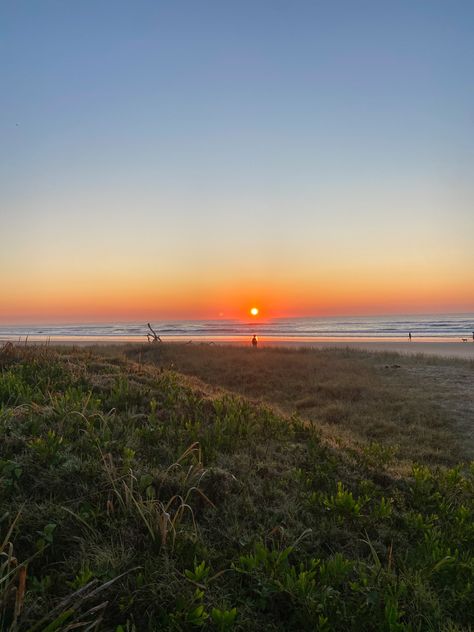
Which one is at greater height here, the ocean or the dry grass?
the ocean

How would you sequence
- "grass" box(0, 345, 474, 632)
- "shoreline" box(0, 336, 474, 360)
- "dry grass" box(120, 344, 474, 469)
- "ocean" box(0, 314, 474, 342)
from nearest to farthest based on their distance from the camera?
"grass" box(0, 345, 474, 632) → "dry grass" box(120, 344, 474, 469) → "shoreline" box(0, 336, 474, 360) → "ocean" box(0, 314, 474, 342)

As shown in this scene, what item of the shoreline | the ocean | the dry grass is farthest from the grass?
the ocean

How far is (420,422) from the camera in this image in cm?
998

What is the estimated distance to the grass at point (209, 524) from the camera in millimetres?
2676

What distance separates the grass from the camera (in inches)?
105

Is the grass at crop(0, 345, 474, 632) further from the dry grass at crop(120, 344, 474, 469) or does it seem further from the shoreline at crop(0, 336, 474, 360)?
the shoreline at crop(0, 336, 474, 360)

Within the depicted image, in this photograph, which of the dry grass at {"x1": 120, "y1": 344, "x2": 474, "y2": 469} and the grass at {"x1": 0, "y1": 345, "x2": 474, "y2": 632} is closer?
the grass at {"x1": 0, "y1": 345, "x2": 474, "y2": 632}

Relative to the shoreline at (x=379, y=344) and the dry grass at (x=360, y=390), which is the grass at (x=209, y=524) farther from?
the shoreline at (x=379, y=344)

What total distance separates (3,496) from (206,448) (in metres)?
2.10

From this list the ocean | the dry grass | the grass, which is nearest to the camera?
the grass

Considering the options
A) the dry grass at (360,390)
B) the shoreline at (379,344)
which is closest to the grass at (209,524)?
the dry grass at (360,390)

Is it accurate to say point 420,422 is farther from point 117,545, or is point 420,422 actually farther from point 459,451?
point 117,545

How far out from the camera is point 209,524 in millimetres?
3641

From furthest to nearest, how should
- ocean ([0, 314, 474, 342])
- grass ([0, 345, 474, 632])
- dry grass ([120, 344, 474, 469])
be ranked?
1. ocean ([0, 314, 474, 342])
2. dry grass ([120, 344, 474, 469])
3. grass ([0, 345, 474, 632])
